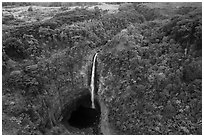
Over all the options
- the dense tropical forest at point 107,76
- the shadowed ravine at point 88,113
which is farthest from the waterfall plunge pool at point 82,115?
the dense tropical forest at point 107,76

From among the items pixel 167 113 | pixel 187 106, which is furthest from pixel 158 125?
pixel 187 106

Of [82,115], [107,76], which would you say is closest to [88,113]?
[82,115]

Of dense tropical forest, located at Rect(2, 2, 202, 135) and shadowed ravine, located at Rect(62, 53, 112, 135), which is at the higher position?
dense tropical forest, located at Rect(2, 2, 202, 135)

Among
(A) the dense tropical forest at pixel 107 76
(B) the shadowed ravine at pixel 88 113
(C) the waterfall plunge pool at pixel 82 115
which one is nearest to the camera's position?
(A) the dense tropical forest at pixel 107 76

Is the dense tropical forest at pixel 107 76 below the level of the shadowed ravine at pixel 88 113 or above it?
above

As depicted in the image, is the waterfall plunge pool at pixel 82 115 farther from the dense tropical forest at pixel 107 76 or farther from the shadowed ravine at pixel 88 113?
the dense tropical forest at pixel 107 76

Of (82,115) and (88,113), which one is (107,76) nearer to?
(88,113)

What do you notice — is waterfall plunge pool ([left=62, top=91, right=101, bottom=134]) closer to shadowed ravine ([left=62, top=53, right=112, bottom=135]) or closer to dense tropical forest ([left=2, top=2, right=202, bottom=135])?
shadowed ravine ([left=62, top=53, right=112, bottom=135])

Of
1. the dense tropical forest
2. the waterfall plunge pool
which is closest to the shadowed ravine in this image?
the waterfall plunge pool
